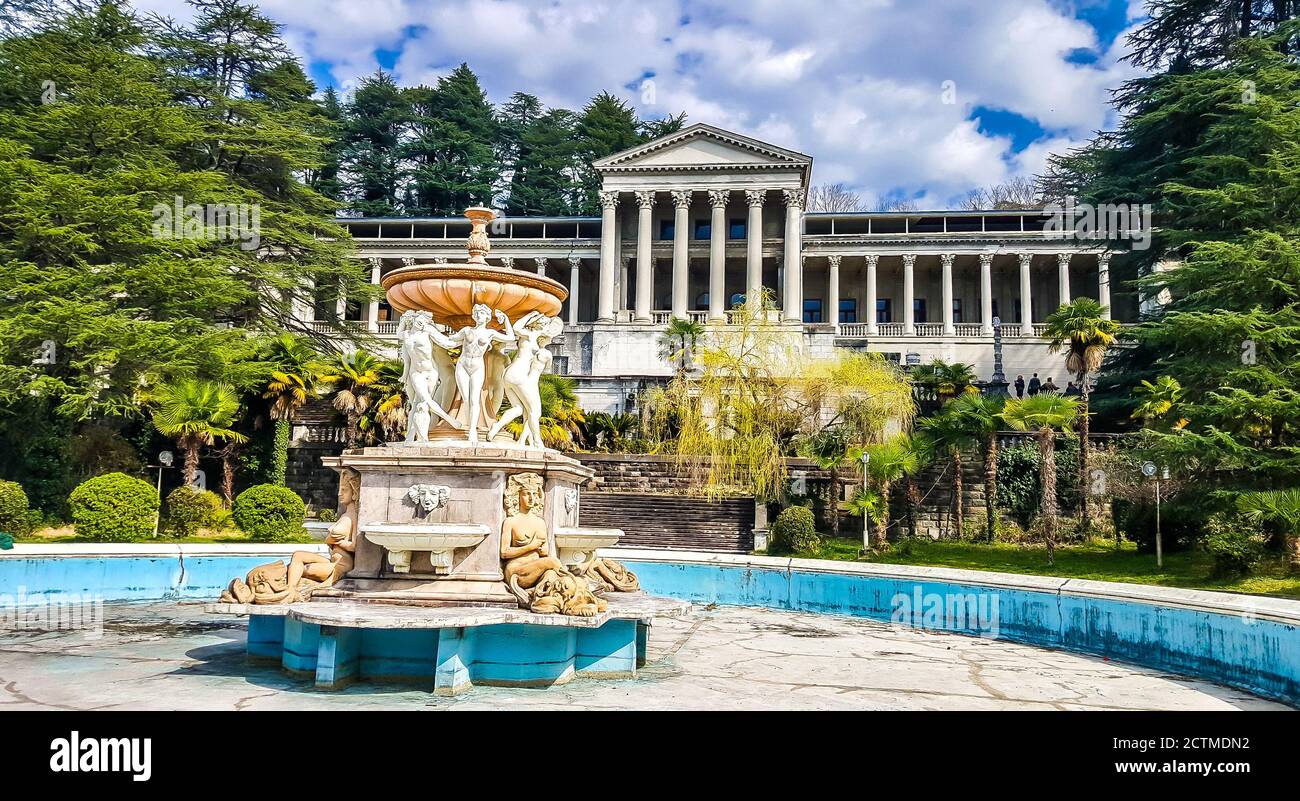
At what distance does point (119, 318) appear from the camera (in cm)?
2284

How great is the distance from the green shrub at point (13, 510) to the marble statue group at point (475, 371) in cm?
1541

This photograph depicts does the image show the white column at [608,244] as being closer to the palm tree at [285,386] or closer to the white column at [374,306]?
the white column at [374,306]

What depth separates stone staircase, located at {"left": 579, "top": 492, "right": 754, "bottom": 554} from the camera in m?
23.1

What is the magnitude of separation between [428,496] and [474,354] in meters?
1.65

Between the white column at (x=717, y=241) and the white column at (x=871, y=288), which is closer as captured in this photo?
the white column at (x=717, y=241)

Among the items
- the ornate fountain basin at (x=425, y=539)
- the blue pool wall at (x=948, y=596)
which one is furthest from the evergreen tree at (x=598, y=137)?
the ornate fountain basin at (x=425, y=539)

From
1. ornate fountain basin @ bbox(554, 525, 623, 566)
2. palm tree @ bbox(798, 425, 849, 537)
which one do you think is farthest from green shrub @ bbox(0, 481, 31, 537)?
palm tree @ bbox(798, 425, 849, 537)

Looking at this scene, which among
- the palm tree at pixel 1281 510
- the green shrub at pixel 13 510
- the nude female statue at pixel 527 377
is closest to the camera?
the nude female statue at pixel 527 377

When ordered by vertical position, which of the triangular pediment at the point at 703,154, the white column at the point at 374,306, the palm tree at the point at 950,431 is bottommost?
the palm tree at the point at 950,431

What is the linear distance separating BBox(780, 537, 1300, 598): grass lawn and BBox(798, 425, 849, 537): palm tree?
90 centimetres

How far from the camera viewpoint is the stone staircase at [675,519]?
23141mm

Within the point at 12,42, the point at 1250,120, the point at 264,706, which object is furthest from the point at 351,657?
the point at 12,42

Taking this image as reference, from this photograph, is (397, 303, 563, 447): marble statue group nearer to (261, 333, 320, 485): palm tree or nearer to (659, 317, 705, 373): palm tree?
(261, 333, 320, 485): palm tree

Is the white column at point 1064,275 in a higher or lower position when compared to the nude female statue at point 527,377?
higher
